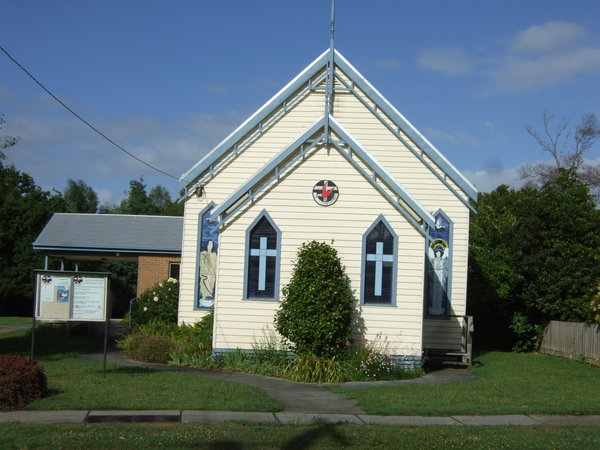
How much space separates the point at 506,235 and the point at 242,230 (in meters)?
11.6

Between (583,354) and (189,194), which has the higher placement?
(189,194)

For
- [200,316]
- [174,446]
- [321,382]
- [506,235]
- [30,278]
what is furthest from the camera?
[30,278]

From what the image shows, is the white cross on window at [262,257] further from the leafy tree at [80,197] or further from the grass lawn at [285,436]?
the leafy tree at [80,197]

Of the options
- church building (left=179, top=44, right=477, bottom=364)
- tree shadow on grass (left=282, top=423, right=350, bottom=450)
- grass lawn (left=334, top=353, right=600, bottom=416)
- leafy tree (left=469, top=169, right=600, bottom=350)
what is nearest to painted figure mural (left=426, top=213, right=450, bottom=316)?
grass lawn (left=334, top=353, right=600, bottom=416)

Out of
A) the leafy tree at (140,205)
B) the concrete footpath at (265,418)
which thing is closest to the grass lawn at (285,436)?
the concrete footpath at (265,418)

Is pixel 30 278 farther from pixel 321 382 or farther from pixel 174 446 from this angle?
pixel 174 446

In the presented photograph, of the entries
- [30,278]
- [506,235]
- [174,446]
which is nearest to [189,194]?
[506,235]

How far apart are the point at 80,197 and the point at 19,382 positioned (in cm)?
7109

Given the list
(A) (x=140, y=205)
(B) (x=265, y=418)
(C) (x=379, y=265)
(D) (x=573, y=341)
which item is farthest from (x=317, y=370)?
(A) (x=140, y=205)

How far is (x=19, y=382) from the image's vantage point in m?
11.8

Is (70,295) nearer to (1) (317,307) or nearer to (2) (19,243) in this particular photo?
(1) (317,307)

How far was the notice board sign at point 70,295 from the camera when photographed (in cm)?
1459

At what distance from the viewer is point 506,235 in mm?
25609

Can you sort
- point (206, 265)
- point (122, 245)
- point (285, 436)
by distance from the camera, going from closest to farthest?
point (285, 436) → point (206, 265) → point (122, 245)
